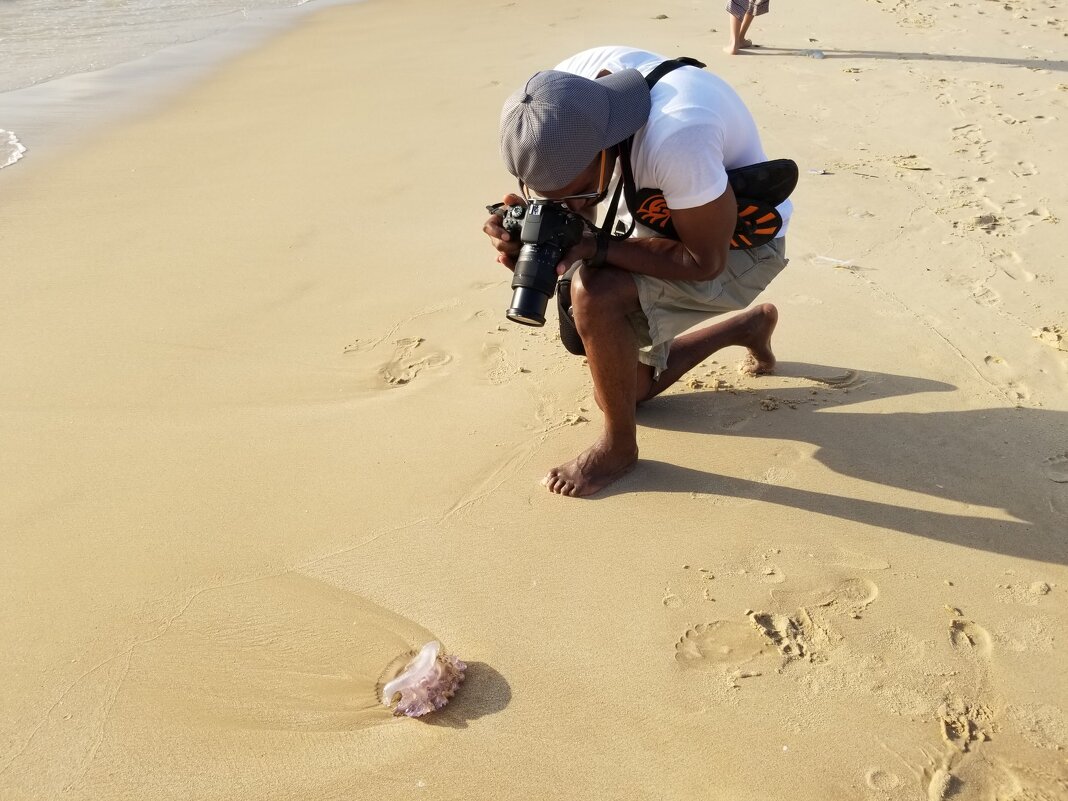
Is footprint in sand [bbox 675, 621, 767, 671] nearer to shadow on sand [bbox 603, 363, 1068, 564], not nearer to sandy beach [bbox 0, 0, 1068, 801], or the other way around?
sandy beach [bbox 0, 0, 1068, 801]

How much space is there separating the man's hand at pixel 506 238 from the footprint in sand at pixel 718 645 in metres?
1.00

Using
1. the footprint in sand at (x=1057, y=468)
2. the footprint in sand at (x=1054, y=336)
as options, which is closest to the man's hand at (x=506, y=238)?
the footprint in sand at (x=1057, y=468)

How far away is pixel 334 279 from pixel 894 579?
93.6 inches

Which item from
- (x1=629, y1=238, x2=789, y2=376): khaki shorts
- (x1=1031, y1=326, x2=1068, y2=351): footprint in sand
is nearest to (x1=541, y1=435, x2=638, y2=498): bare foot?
(x1=629, y1=238, x2=789, y2=376): khaki shorts

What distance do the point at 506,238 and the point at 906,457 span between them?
130 centimetres

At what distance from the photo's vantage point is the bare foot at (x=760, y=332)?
286 cm

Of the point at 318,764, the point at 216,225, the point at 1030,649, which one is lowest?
the point at 1030,649

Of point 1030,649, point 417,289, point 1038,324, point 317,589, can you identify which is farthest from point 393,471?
point 1038,324

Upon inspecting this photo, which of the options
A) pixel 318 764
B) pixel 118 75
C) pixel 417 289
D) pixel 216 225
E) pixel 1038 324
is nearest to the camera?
pixel 318 764

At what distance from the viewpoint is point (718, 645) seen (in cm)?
200

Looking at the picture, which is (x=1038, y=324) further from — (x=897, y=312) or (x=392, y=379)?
(x=392, y=379)

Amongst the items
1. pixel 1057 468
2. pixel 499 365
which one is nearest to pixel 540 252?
pixel 499 365

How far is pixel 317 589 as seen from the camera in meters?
2.16

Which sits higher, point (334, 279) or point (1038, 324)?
point (334, 279)
